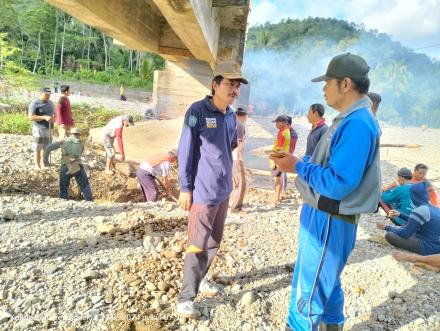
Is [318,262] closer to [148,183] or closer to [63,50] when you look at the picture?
[148,183]

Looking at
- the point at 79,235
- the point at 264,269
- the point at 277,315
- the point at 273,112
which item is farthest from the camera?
the point at 273,112

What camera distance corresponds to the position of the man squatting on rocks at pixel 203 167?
98.3 inches

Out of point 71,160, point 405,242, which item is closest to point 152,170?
point 71,160

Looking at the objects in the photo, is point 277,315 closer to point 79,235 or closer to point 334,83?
point 334,83

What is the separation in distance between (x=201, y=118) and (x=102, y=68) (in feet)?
141

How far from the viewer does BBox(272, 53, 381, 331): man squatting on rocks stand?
1.77 metres

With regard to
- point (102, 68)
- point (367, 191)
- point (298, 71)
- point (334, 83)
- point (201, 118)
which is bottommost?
point (367, 191)

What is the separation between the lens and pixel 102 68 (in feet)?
136

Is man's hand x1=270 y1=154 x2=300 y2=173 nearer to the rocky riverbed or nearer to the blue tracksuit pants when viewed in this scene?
the blue tracksuit pants

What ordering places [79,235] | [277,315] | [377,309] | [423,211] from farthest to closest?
[423,211], [79,235], [377,309], [277,315]

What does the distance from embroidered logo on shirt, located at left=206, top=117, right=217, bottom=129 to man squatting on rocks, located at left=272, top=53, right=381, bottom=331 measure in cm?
63

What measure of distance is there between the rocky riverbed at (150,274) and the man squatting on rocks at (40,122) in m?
2.24

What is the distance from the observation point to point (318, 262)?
197 cm

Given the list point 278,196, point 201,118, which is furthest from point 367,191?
point 278,196
